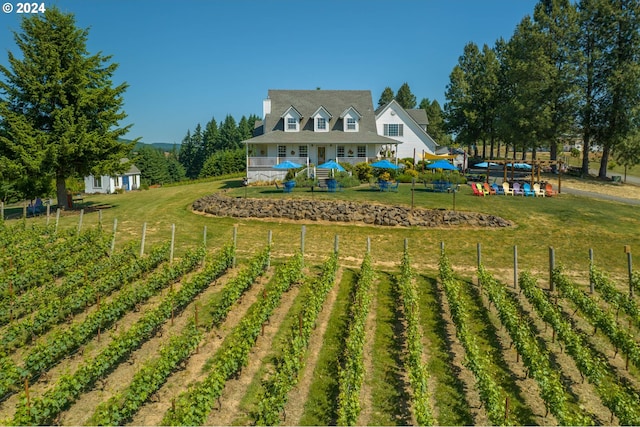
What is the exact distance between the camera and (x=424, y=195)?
3116 centimetres

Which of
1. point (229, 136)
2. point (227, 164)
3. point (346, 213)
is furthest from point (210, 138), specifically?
point (346, 213)

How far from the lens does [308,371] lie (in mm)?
10641

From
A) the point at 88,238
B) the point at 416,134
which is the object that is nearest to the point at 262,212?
the point at 88,238

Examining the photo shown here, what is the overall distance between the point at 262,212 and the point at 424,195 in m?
11.9

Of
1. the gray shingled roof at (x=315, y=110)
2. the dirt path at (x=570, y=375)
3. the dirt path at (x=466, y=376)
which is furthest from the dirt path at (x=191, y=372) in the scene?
the gray shingled roof at (x=315, y=110)

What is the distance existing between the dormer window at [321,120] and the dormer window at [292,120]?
1.62m

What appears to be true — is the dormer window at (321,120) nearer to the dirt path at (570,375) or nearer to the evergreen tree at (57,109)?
the evergreen tree at (57,109)

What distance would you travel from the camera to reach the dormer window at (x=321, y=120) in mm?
43969

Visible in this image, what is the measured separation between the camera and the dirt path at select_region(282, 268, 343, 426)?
29.9ft

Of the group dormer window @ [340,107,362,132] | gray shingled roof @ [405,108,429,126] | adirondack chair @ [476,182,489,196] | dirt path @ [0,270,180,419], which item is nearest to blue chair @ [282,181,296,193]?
adirondack chair @ [476,182,489,196]

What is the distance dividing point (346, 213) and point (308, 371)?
1566 centimetres

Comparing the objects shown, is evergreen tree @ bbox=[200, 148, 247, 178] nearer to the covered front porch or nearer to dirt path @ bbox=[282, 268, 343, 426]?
the covered front porch

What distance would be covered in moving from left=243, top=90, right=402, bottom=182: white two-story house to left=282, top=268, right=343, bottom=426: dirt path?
2471 centimetres

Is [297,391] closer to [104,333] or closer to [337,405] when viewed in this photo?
[337,405]
